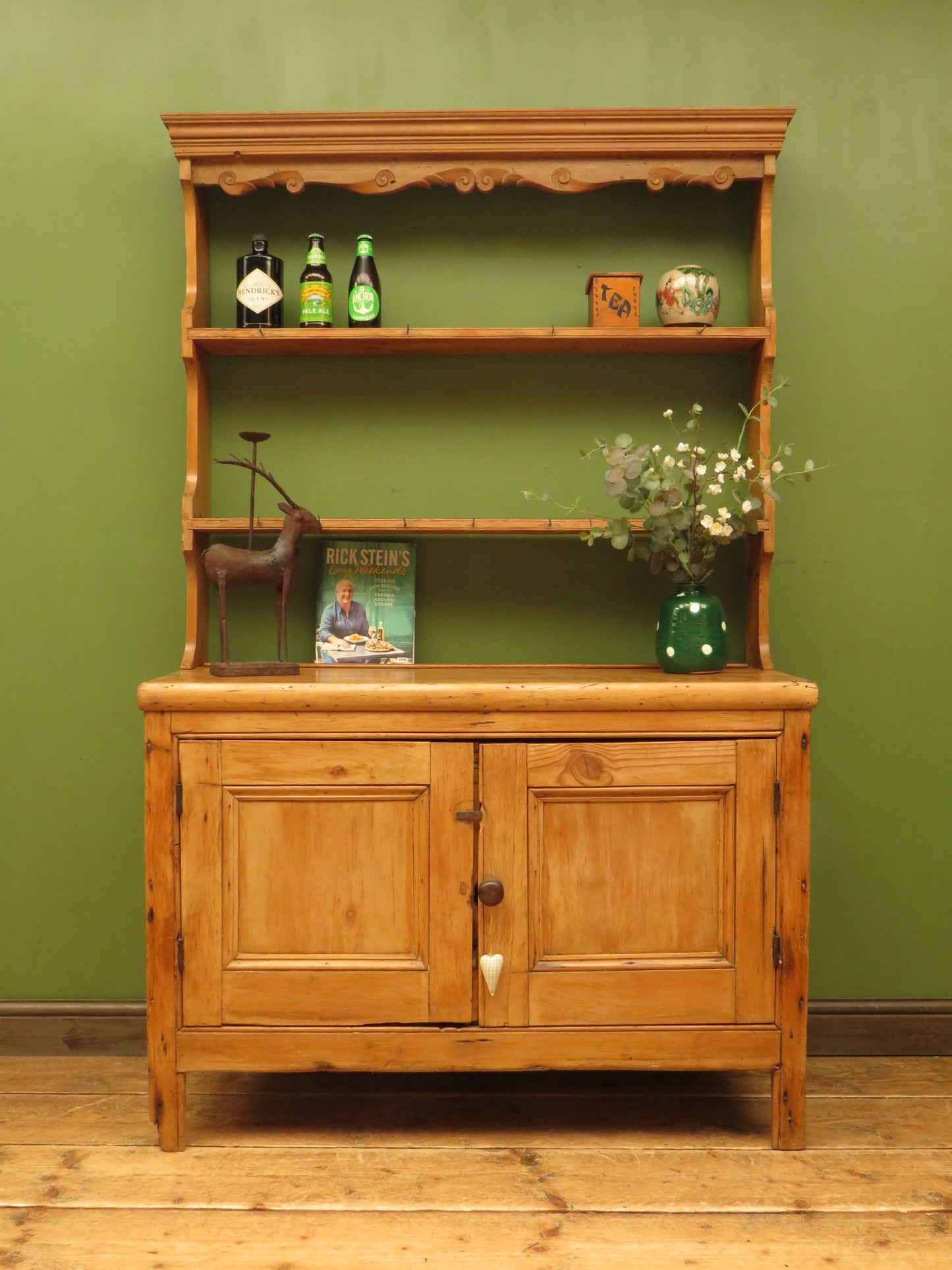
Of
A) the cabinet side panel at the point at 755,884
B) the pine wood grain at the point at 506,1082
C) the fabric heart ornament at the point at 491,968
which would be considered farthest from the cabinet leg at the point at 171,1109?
the cabinet side panel at the point at 755,884

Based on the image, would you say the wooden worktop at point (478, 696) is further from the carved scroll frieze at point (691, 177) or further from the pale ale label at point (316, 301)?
the carved scroll frieze at point (691, 177)

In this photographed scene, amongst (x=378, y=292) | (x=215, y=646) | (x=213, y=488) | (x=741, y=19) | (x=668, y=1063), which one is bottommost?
(x=668, y=1063)

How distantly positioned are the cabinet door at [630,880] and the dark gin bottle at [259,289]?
42.4 inches

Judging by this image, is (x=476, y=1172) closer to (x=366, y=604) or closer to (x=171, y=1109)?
(x=171, y=1109)

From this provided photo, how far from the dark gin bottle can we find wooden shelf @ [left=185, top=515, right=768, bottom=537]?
446 mm

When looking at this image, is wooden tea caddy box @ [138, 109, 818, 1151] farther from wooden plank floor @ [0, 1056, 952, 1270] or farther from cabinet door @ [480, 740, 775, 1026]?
wooden plank floor @ [0, 1056, 952, 1270]

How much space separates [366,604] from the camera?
2.06 m

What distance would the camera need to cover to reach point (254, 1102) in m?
1.84

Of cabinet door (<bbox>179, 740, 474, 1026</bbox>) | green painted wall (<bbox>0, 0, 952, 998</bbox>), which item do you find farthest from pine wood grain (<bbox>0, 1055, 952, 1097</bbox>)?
cabinet door (<bbox>179, 740, 474, 1026</bbox>)

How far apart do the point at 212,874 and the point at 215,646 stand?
2.15 ft

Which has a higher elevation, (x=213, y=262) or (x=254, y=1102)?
(x=213, y=262)

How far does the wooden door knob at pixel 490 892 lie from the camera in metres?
1.63

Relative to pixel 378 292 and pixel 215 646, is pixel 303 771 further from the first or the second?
pixel 378 292

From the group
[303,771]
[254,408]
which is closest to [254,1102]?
[303,771]
